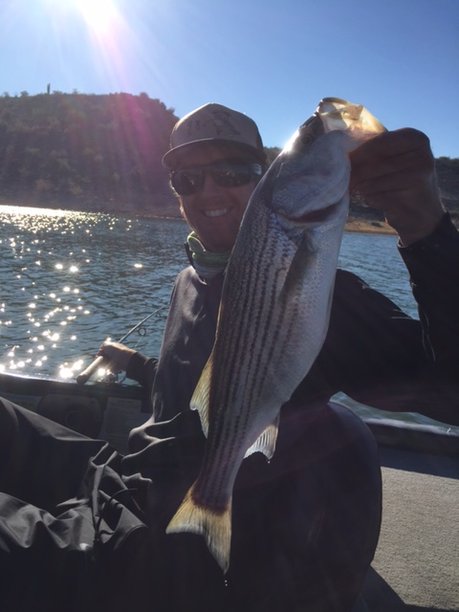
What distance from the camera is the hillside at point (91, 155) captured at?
7550 cm

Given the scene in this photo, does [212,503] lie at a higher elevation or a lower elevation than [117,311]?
higher

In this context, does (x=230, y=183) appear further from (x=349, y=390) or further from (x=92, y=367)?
(x=92, y=367)

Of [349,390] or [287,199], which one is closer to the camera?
[287,199]

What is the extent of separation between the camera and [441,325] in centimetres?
220

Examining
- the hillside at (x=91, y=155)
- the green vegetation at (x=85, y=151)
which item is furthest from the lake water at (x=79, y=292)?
the green vegetation at (x=85, y=151)

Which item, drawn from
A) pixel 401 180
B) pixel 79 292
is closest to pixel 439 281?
pixel 401 180

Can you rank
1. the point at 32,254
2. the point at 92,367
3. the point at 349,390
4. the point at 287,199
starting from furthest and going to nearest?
1. the point at 32,254
2. the point at 92,367
3. the point at 349,390
4. the point at 287,199

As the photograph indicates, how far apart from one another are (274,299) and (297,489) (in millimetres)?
1081

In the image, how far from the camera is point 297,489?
8.41ft

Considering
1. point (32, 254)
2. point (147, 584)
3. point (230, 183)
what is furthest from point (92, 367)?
point (32, 254)

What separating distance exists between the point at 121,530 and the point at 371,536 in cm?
121

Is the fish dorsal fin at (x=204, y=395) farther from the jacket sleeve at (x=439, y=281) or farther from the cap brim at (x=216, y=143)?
the cap brim at (x=216, y=143)

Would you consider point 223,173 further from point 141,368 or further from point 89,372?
point 89,372

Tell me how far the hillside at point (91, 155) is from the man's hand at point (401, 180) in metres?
62.0
